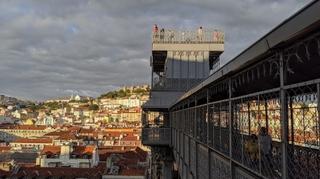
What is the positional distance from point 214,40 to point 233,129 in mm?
26335

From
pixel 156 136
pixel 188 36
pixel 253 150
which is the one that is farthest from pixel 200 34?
pixel 253 150

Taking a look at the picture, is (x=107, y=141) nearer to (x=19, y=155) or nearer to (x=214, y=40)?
(x=19, y=155)

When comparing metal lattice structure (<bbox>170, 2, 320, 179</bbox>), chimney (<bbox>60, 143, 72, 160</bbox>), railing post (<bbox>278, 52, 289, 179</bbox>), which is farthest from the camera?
chimney (<bbox>60, 143, 72, 160</bbox>)

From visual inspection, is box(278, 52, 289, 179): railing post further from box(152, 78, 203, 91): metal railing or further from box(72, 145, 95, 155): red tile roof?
box(72, 145, 95, 155): red tile roof

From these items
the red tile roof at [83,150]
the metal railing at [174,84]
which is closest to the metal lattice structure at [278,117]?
the metal railing at [174,84]

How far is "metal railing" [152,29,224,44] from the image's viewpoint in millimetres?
32125

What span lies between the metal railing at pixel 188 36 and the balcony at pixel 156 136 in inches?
289

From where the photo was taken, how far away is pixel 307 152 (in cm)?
422

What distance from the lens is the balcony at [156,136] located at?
2639 cm

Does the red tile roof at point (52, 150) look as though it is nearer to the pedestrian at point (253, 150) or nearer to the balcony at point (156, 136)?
the balcony at point (156, 136)

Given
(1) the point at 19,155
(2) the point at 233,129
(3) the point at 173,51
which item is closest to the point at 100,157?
(1) the point at 19,155

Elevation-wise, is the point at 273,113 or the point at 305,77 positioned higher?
the point at 305,77

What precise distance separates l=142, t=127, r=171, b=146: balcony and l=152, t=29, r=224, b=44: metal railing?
734cm

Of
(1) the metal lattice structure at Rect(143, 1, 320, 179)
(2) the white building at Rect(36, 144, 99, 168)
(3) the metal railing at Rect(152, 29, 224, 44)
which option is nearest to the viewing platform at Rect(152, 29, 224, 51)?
(3) the metal railing at Rect(152, 29, 224, 44)
